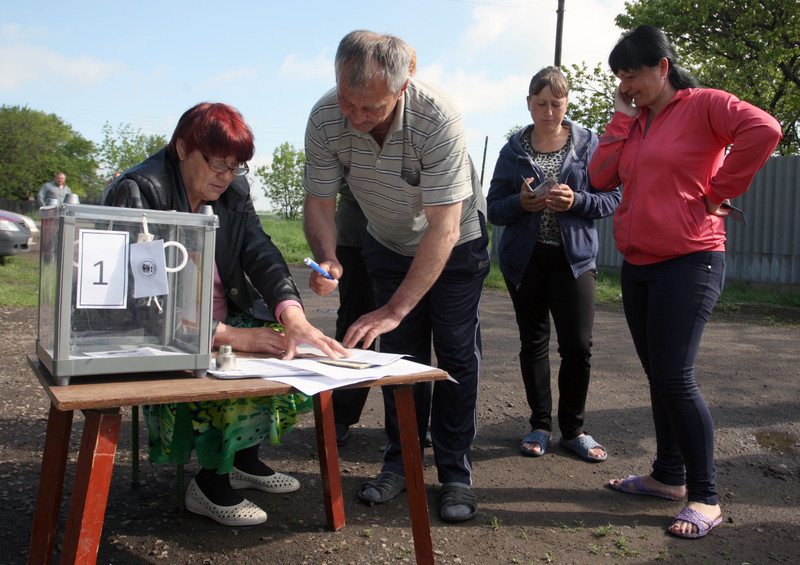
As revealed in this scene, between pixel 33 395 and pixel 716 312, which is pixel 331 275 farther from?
pixel 716 312

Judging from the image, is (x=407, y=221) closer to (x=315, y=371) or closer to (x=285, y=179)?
(x=315, y=371)

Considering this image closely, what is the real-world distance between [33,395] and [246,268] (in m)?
2.47

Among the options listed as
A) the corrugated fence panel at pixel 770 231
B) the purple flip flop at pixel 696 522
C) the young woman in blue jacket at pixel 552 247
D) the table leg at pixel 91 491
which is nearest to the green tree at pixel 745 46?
the corrugated fence panel at pixel 770 231

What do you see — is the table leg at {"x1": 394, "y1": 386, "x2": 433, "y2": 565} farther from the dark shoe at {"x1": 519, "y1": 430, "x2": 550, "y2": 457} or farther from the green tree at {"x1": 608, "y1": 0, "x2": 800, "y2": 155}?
the green tree at {"x1": 608, "y1": 0, "x2": 800, "y2": 155}

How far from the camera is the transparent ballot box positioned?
1.73 metres

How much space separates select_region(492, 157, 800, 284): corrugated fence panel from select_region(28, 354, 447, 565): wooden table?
34.5 ft

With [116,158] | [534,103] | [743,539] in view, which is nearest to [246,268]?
[534,103]

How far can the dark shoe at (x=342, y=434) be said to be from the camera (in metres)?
3.67

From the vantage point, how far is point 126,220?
1817mm

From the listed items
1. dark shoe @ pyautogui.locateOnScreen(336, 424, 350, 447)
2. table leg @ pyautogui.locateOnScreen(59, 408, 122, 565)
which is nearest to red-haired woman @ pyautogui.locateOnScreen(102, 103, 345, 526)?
table leg @ pyautogui.locateOnScreen(59, 408, 122, 565)

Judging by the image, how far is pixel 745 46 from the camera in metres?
17.7

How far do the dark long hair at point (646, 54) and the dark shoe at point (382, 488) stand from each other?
6.41 feet

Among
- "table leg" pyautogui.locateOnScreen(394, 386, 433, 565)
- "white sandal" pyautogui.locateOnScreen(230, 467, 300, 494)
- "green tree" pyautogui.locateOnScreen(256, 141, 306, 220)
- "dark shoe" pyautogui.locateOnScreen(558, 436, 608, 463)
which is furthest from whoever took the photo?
"green tree" pyautogui.locateOnScreen(256, 141, 306, 220)

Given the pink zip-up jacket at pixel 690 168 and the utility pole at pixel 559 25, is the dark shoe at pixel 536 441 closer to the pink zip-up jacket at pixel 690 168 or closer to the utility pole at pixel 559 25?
the pink zip-up jacket at pixel 690 168
